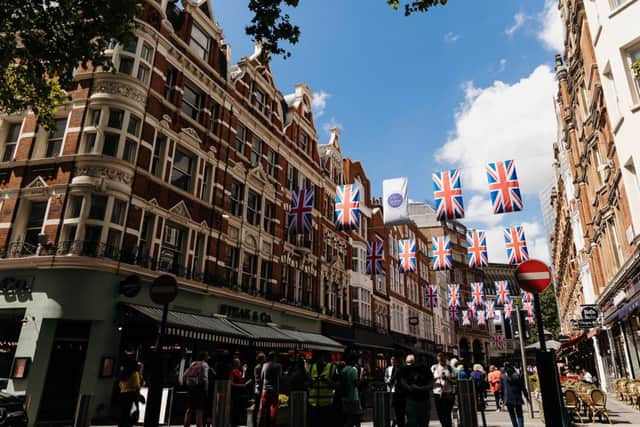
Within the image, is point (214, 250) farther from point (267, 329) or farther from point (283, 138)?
point (283, 138)

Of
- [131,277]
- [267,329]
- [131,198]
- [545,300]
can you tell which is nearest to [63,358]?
[131,277]

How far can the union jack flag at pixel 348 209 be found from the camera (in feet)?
73.4

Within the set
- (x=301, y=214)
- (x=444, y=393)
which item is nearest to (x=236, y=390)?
(x=444, y=393)

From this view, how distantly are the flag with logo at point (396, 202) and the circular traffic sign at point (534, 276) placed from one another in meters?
11.9

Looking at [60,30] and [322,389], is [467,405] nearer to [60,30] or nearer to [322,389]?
[322,389]

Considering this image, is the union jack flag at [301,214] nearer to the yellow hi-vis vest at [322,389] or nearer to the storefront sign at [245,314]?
the storefront sign at [245,314]

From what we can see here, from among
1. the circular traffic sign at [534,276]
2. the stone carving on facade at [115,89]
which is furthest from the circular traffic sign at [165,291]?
the stone carving on facade at [115,89]

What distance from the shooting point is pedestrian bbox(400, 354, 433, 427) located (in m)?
7.65

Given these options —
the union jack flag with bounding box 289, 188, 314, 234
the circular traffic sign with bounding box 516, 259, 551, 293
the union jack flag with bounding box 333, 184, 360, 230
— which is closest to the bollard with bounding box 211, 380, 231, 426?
the circular traffic sign with bounding box 516, 259, 551, 293

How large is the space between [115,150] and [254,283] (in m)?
9.77

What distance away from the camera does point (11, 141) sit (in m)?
16.5

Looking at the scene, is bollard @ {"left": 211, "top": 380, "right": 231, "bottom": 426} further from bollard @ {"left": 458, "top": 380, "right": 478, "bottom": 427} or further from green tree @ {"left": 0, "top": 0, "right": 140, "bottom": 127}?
green tree @ {"left": 0, "top": 0, "right": 140, "bottom": 127}

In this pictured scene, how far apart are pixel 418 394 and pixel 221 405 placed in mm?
3771

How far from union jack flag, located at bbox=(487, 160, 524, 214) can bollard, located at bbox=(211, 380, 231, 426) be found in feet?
42.4
